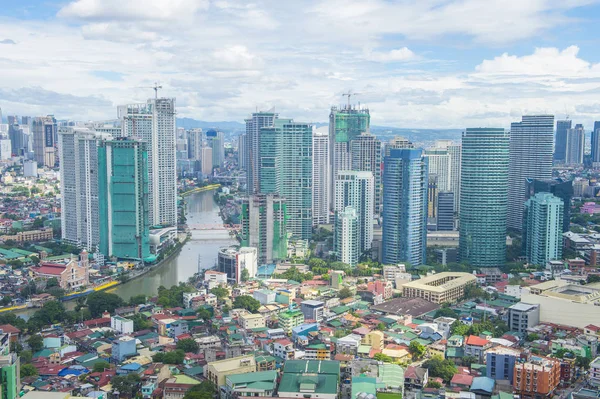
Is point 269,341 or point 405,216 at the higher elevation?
point 405,216

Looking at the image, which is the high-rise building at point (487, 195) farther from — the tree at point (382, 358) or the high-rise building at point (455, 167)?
the high-rise building at point (455, 167)

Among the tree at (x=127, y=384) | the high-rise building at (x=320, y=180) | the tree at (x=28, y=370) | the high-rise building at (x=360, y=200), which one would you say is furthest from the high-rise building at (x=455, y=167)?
the tree at (x=28, y=370)

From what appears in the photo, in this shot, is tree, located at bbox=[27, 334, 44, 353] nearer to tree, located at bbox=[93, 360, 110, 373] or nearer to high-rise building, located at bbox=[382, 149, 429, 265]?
tree, located at bbox=[93, 360, 110, 373]

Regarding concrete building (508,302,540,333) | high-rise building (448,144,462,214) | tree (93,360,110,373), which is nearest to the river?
tree (93,360,110,373)

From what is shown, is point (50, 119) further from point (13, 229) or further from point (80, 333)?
point (80, 333)

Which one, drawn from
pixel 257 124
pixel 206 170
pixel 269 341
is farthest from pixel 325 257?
pixel 206 170
